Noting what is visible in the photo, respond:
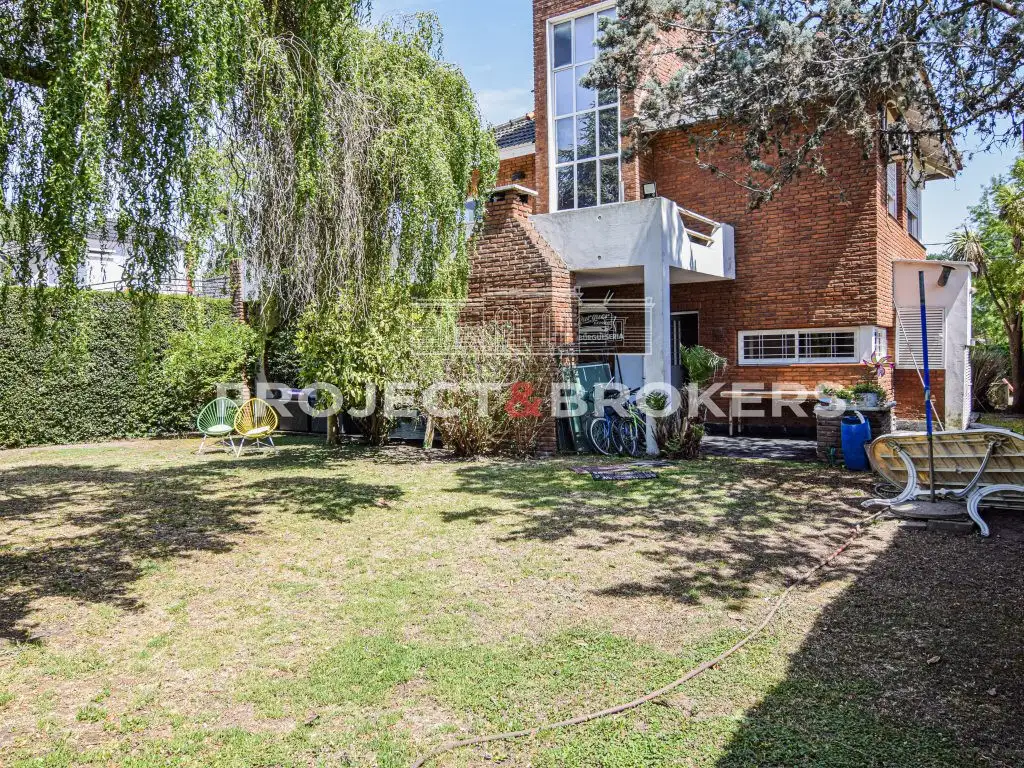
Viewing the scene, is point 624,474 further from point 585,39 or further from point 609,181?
point 585,39

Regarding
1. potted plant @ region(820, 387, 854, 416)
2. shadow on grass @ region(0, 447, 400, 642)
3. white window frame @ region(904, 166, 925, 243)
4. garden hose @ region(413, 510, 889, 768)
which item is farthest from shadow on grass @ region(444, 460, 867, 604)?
white window frame @ region(904, 166, 925, 243)

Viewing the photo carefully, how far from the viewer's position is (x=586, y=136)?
1561 centimetres

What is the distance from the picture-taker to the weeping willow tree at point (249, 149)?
4562 millimetres

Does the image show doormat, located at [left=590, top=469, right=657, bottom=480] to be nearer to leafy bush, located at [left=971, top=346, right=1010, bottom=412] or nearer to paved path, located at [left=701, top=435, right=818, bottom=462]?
paved path, located at [left=701, top=435, right=818, bottom=462]

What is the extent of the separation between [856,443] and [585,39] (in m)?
10.3

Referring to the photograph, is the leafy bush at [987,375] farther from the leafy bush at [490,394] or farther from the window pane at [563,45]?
the leafy bush at [490,394]

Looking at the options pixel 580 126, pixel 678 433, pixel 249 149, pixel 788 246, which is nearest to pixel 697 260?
pixel 788 246

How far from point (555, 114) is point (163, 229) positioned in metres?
12.0

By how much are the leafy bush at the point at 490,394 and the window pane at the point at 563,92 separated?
6548 millimetres

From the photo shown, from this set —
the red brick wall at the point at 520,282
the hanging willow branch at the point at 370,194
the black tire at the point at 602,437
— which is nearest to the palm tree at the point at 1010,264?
the black tire at the point at 602,437

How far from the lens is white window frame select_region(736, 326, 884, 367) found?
13.3 meters

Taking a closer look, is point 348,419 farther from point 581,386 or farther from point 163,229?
point 163,229

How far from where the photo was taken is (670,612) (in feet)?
15.4

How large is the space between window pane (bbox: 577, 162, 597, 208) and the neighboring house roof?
6.52 ft
